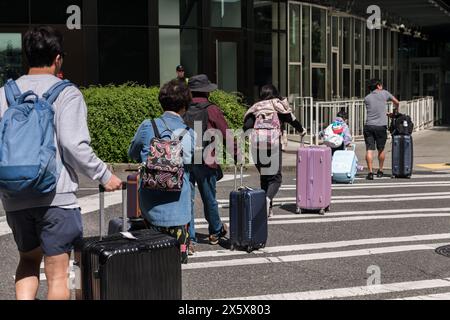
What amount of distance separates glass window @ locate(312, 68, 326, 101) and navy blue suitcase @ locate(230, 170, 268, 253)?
17.8m

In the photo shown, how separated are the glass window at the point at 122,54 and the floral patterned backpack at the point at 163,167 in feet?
42.3

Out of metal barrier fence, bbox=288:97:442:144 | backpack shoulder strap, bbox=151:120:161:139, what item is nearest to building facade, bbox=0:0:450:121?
metal barrier fence, bbox=288:97:442:144

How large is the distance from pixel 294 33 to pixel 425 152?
6531mm

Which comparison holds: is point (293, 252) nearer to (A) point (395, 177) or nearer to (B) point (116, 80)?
(A) point (395, 177)

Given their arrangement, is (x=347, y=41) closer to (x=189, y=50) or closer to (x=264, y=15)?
(x=264, y=15)

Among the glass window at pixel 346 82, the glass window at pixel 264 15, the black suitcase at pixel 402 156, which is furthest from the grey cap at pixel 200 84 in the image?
the glass window at pixel 346 82

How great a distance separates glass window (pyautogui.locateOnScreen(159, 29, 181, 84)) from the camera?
19.1 metres

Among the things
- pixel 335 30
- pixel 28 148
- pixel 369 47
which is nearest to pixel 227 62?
pixel 335 30

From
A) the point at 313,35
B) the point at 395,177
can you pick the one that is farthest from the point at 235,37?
the point at 395,177

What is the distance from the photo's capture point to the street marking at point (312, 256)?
720 cm

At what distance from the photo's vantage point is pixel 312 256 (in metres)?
7.62
